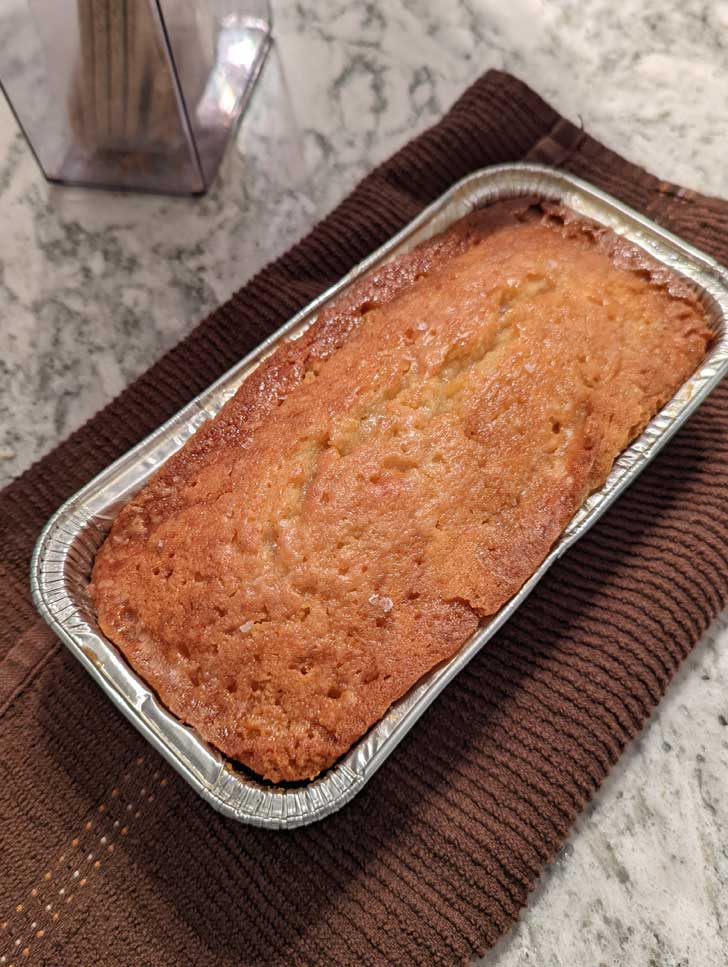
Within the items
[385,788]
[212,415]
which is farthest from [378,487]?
[385,788]

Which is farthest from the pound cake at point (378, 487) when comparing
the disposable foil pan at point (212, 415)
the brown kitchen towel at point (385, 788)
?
the brown kitchen towel at point (385, 788)

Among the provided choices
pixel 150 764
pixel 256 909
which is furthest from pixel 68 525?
pixel 256 909

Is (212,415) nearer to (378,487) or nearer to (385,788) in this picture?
(378,487)

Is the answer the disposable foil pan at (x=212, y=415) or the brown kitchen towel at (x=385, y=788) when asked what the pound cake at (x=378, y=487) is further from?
the brown kitchen towel at (x=385, y=788)

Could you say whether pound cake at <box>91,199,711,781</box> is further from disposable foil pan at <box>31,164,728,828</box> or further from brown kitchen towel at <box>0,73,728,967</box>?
brown kitchen towel at <box>0,73,728,967</box>

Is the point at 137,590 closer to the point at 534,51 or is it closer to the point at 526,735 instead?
the point at 526,735

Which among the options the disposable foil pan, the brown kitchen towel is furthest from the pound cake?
the brown kitchen towel
